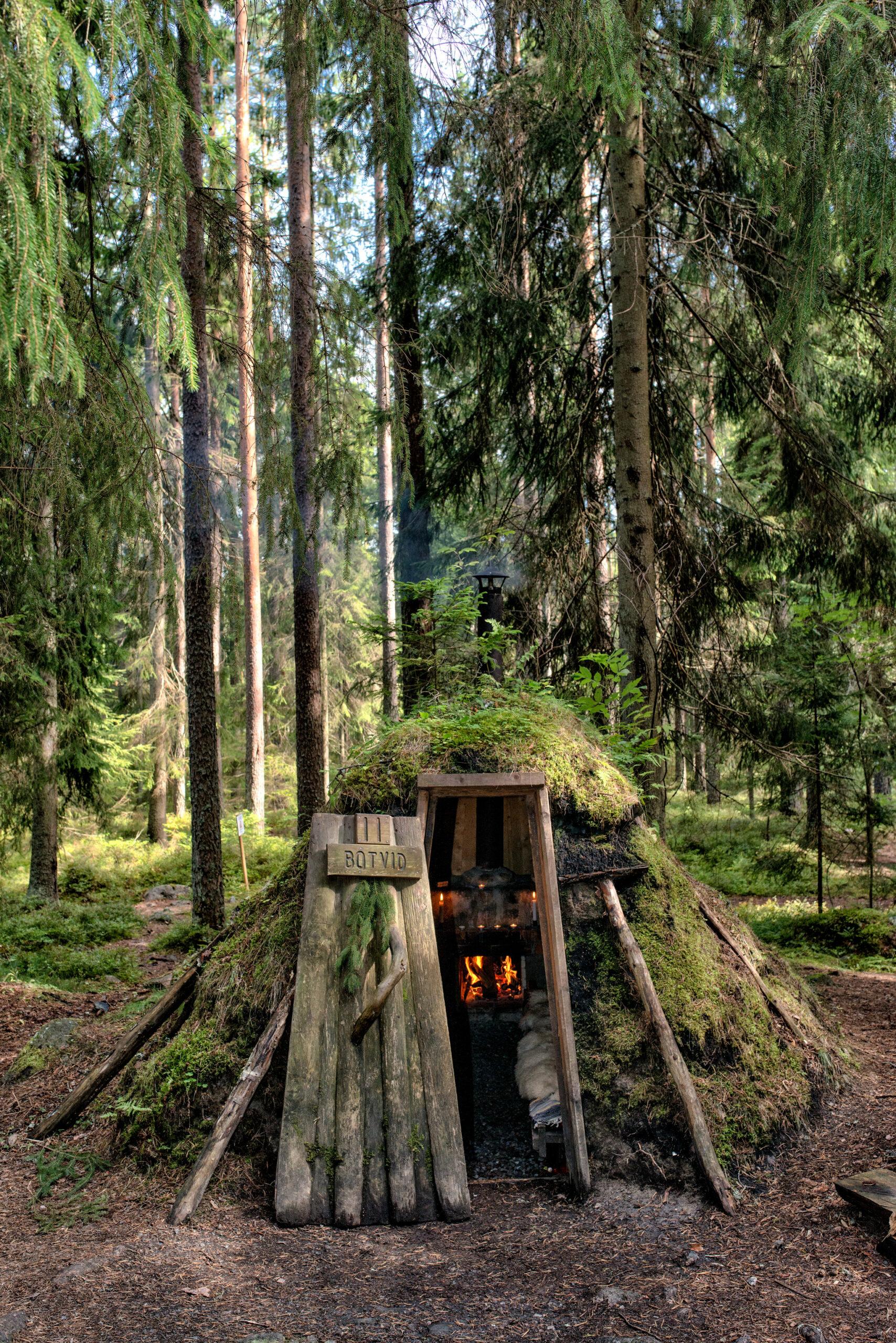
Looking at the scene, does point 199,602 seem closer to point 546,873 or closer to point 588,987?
point 546,873

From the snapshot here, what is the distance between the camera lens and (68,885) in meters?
13.3

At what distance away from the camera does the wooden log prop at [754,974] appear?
5660mm

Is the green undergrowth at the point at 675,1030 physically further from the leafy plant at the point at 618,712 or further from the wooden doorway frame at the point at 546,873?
the leafy plant at the point at 618,712

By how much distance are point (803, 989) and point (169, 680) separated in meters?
14.4

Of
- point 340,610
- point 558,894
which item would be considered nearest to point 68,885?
point 558,894

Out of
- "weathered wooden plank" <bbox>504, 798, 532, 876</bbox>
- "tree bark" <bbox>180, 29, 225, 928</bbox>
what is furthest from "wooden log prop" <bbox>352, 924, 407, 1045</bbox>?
"tree bark" <bbox>180, 29, 225, 928</bbox>

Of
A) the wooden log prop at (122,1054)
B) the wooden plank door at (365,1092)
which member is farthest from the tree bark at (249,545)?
the wooden plank door at (365,1092)

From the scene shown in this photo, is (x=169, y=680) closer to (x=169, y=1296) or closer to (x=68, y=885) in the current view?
(x=68, y=885)

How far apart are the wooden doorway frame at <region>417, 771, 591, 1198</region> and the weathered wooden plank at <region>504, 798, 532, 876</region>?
9.93 feet

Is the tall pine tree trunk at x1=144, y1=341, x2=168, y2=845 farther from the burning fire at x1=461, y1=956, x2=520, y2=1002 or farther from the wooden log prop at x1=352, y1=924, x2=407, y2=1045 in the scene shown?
the wooden log prop at x1=352, y1=924, x2=407, y2=1045

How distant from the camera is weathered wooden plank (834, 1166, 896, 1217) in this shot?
3982 millimetres

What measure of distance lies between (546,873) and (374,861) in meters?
0.99

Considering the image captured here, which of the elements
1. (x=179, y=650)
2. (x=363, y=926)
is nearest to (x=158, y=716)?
(x=179, y=650)

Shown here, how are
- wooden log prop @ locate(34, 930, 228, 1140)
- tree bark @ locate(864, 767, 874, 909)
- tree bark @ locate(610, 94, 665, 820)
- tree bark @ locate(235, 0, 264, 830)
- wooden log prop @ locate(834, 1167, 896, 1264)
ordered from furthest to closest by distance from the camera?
1. tree bark @ locate(235, 0, 264, 830)
2. tree bark @ locate(864, 767, 874, 909)
3. tree bark @ locate(610, 94, 665, 820)
4. wooden log prop @ locate(34, 930, 228, 1140)
5. wooden log prop @ locate(834, 1167, 896, 1264)
